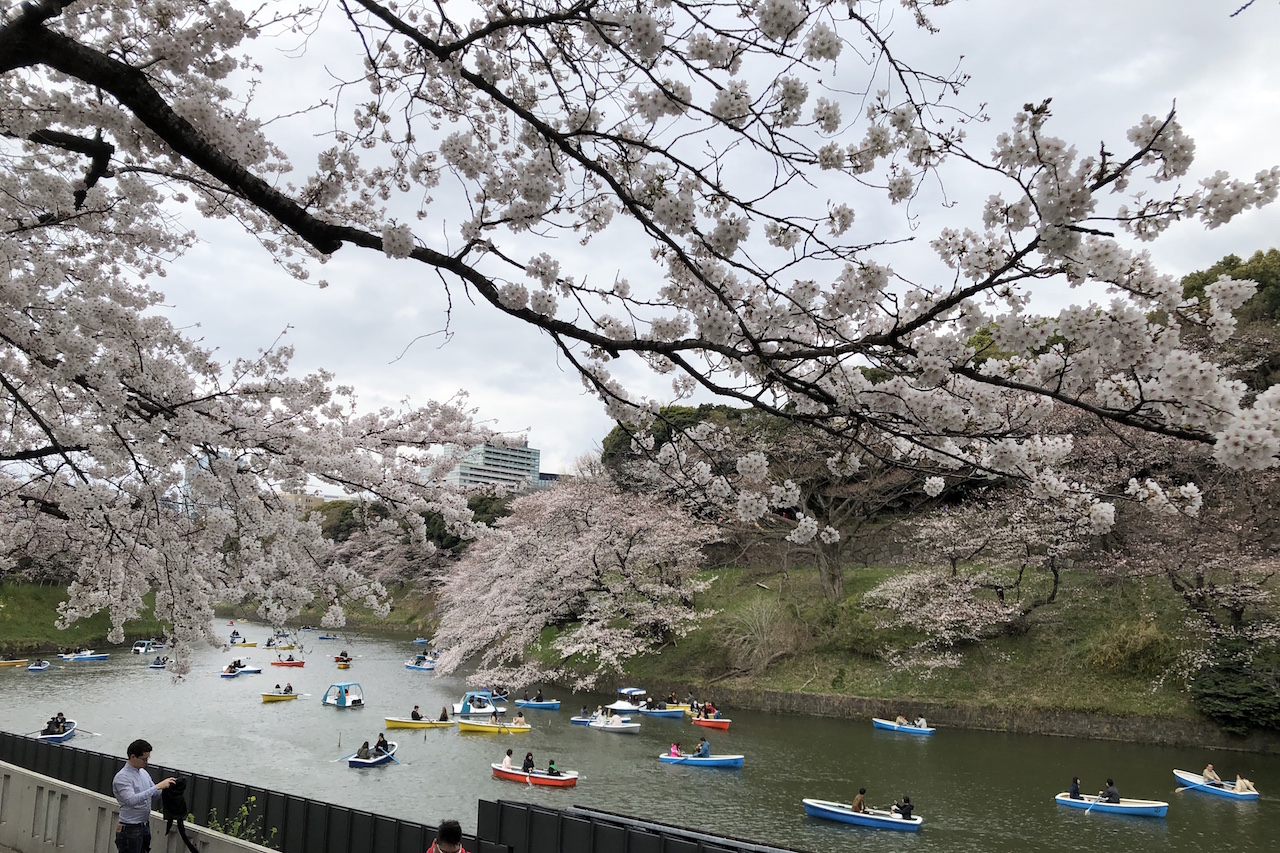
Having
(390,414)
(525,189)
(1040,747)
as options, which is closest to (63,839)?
(390,414)

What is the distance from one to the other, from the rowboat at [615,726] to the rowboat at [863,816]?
7247 mm

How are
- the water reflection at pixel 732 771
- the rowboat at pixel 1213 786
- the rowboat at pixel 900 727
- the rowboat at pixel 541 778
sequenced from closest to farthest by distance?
the water reflection at pixel 732 771 → the rowboat at pixel 1213 786 → the rowboat at pixel 541 778 → the rowboat at pixel 900 727

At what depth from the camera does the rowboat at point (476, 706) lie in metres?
20.0

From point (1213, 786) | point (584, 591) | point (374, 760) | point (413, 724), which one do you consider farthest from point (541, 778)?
point (1213, 786)

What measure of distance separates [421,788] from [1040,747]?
44.4 ft

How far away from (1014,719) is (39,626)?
38.2m

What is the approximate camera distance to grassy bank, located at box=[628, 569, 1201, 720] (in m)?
17.9

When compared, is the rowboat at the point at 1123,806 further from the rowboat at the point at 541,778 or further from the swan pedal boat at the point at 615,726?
the swan pedal boat at the point at 615,726

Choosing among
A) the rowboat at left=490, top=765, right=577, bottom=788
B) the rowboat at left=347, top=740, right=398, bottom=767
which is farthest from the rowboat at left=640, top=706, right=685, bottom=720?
the rowboat at left=347, top=740, right=398, bottom=767

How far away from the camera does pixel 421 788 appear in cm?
1377

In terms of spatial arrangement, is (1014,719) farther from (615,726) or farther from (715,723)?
(615,726)

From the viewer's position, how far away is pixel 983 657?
2055 cm

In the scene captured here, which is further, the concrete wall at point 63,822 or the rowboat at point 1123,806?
the rowboat at point 1123,806

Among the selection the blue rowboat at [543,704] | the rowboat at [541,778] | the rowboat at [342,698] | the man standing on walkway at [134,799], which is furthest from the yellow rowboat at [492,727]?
the man standing on walkway at [134,799]
